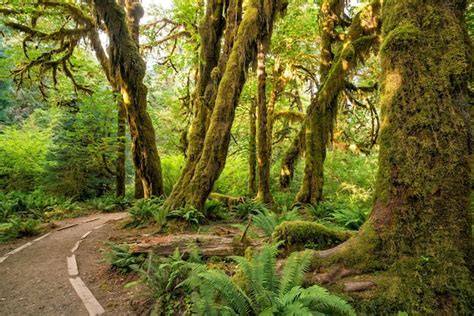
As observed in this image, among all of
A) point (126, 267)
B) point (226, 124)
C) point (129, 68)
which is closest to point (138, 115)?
point (129, 68)

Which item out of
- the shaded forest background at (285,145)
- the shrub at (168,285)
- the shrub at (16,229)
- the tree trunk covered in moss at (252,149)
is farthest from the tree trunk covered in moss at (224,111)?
the tree trunk covered in moss at (252,149)

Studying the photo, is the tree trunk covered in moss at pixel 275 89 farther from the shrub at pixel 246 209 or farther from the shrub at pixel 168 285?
the shrub at pixel 168 285

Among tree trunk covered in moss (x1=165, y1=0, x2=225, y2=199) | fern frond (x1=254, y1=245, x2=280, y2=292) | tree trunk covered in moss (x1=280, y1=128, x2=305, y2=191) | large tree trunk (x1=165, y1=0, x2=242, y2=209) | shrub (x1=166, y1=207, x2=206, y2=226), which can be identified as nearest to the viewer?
fern frond (x1=254, y1=245, x2=280, y2=292)

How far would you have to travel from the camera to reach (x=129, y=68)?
10641 mm

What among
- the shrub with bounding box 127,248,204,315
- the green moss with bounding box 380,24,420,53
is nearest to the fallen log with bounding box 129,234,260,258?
the shrub with bounding box 127,248,204,315

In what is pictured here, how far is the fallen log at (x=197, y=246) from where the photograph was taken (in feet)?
16.1

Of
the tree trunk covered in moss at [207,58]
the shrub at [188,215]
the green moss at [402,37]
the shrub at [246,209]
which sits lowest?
the shrub at [246,209]

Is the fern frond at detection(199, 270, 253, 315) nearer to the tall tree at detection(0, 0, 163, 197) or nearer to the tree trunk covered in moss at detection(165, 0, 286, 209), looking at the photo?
the tree trunk covered in moss at detection(165, 0, 286, 209)

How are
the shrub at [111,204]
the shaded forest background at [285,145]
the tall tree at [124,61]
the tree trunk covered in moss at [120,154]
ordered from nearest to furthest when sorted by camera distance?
the shaded forest background at [285,145]
the tall tree at [124,61]
the shrub at [111,204]
the tree trunk covered in moss at [120,154]

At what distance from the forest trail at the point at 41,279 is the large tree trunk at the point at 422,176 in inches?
152

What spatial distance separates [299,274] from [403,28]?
2.95 m

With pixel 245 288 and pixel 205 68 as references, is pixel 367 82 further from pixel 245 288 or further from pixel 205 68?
pixel 245 288

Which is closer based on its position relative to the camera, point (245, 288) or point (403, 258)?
point (403, 258)

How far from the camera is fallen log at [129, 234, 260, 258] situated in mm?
4914
